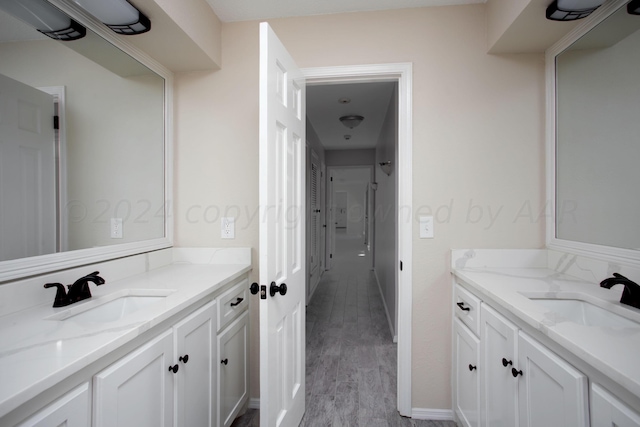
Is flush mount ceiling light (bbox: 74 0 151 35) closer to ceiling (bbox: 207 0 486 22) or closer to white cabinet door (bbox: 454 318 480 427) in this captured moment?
ceiling (bbox: 207 0 486 22)

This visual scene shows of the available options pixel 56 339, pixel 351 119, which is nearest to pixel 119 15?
pixel 56 339

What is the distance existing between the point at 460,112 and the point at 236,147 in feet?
4.64

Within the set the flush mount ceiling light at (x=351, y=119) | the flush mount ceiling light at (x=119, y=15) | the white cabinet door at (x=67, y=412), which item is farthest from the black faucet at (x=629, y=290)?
the flush mount ceiling light at (x=351, y=119)

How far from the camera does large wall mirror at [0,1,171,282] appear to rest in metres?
1.02

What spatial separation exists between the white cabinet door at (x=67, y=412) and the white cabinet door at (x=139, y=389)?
0.10 ft

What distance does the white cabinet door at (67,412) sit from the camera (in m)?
0.64

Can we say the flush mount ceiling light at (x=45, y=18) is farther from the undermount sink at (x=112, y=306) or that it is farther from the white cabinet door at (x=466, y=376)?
the white cabinet door at (x=466, y=376)

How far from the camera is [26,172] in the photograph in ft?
3.48

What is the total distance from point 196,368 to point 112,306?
45 cm

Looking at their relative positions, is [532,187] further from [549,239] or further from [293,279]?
[293,279]

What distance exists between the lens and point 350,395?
2.00m

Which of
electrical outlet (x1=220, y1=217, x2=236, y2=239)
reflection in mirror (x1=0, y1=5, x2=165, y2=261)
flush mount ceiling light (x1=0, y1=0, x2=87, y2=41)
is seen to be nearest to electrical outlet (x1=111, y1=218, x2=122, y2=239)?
reflection in mirror (x1=0, y1=5, x2=165, y2=261)

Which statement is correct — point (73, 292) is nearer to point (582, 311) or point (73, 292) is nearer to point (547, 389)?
point (547, 389)

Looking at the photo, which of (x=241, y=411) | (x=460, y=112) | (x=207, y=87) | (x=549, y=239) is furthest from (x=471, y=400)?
(x=207, y=87)
